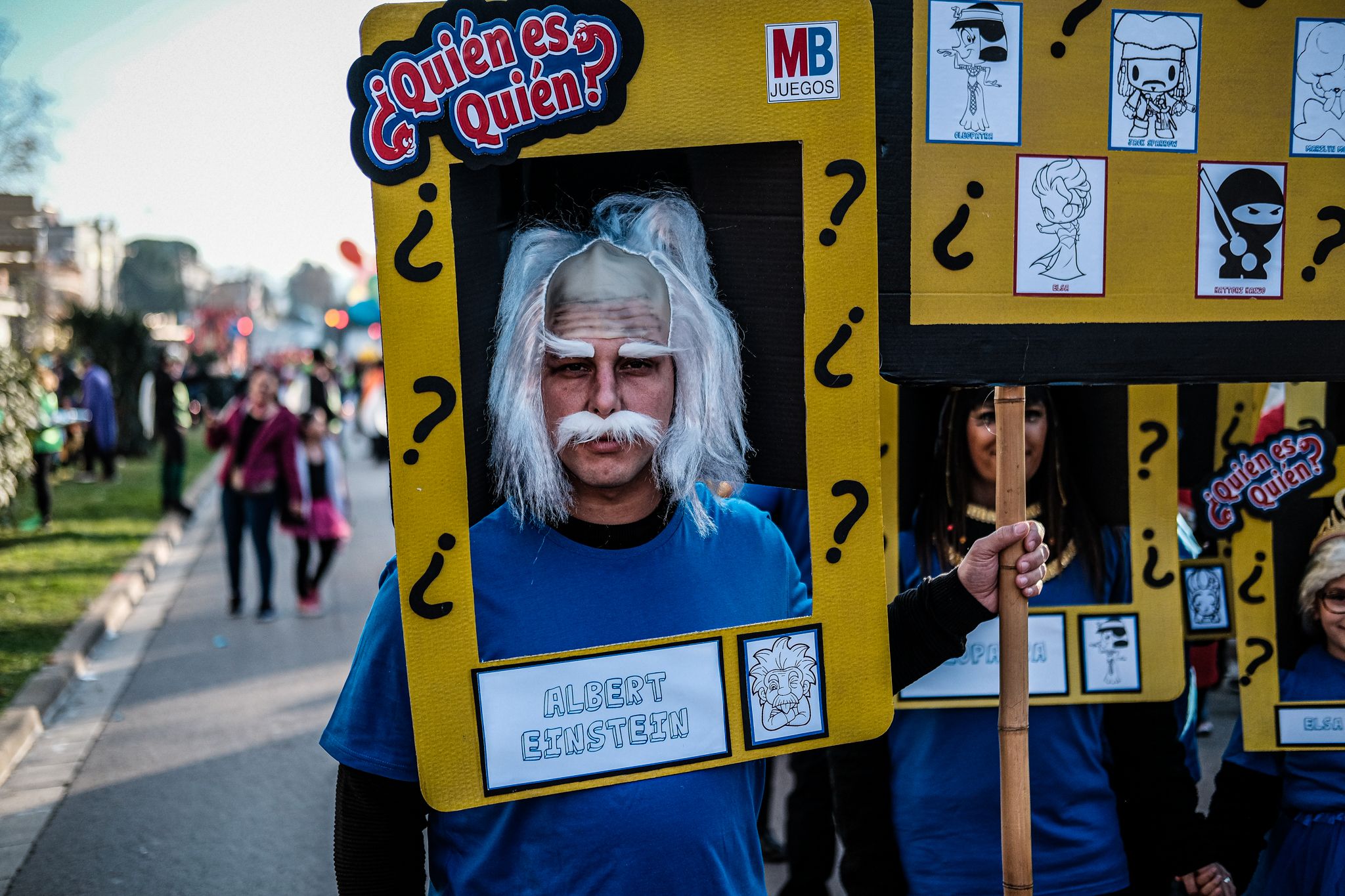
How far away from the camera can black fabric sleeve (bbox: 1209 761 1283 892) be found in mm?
2578

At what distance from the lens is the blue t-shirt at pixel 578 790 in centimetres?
171

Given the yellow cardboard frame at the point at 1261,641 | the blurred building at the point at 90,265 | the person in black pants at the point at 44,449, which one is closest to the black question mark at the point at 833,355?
the yellow cardboard frame at the point at 1261,641

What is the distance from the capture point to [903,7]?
178 cm

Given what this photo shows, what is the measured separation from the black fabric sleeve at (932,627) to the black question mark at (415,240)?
37.6 inches

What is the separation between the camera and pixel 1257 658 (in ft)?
8.61

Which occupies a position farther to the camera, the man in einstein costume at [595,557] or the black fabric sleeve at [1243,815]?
the black fabric sleeve at [1243,815]

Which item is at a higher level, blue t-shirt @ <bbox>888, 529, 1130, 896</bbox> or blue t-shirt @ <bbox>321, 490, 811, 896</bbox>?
blue t-shirt @ <bbox>321, 490, 811, 896</bbox>

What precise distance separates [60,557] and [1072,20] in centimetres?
1063

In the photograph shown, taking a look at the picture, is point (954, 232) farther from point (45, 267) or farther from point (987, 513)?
point (45, 267)

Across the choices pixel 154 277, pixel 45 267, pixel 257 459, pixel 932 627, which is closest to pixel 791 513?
pixel 932 627

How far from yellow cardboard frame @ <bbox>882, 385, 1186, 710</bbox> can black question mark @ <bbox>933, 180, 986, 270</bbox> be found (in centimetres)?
83

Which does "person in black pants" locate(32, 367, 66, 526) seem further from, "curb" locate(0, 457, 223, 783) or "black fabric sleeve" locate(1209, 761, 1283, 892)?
"black fabric sleeve" locate(1209, 761, 1283, 892)

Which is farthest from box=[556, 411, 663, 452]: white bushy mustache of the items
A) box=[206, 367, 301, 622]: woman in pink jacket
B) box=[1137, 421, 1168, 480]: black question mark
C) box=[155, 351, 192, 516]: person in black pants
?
box=[155, 351, 192, 516]: person in black pants

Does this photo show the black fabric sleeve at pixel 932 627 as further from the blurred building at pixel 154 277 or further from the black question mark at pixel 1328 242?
the blurred building at pixel 154 277
